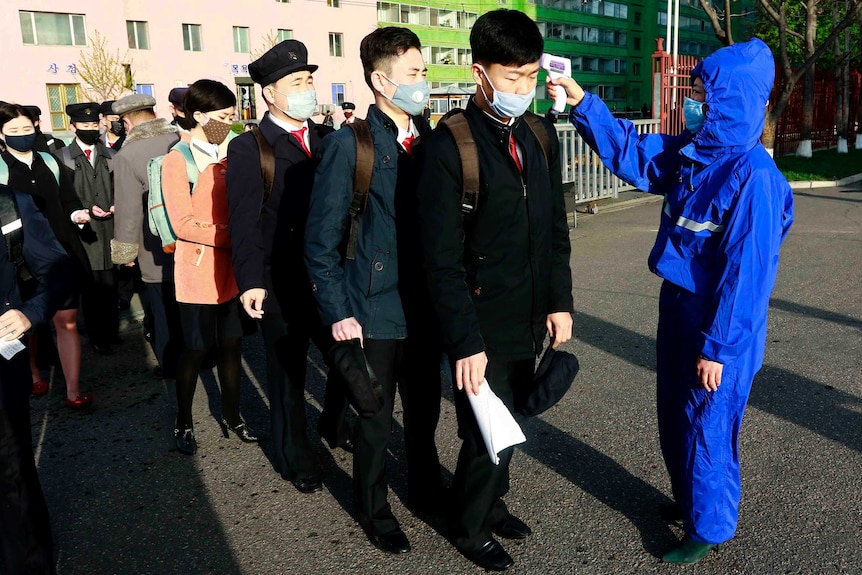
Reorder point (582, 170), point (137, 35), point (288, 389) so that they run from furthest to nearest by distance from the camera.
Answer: point (137, 35) < point (582, 170) < point (288, 389)

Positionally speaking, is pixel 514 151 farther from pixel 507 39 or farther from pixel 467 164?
pixel 507 39

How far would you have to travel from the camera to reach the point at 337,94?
51812 mm

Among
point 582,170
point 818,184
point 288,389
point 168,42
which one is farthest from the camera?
point 168,42

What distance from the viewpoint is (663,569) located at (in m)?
3.02

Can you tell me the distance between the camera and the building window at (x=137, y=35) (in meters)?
42.6

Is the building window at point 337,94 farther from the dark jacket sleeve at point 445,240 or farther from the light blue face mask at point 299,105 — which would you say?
the dark jacket sleeve at point 445,240

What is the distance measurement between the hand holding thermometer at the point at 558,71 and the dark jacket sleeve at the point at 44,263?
6.54 ft

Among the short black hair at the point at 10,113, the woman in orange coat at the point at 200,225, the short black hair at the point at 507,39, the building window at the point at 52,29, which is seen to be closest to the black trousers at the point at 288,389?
the woman in orange coat at the point at 200,225

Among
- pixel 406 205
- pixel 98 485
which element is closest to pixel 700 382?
pixel 406 205

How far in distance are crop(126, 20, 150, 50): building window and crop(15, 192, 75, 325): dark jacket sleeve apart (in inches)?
1742

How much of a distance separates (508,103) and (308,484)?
2127 mm

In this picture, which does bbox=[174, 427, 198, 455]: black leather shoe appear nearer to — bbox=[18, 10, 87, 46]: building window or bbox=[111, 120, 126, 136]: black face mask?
bbox=[111, 120, 126, 136]: black face mask

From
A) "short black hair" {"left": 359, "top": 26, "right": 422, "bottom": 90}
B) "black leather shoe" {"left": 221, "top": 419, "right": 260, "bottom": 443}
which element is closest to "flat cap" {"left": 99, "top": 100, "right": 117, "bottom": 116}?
"black leather shoe" {"left": 221, "top": 419, "right": 260, "bottom": 443}

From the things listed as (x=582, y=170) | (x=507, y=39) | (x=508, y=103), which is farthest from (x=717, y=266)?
(x=582, y=170)
